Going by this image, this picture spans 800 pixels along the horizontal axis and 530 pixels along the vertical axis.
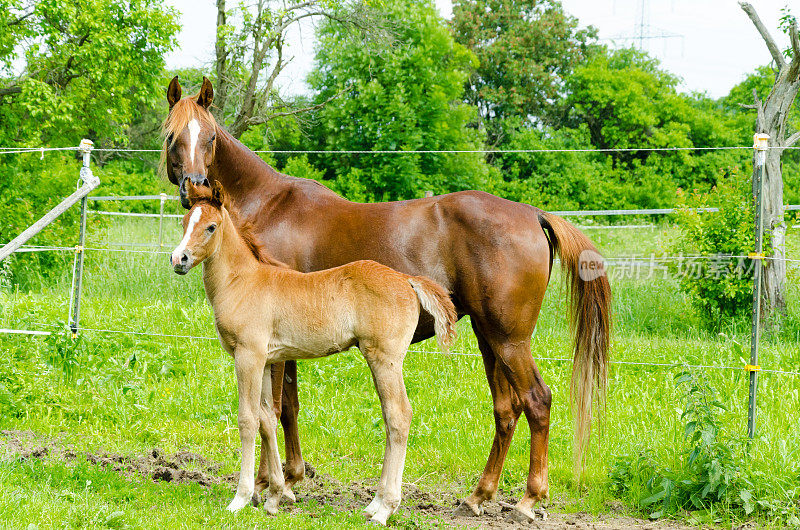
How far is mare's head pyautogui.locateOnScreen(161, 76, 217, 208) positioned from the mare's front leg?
107cm

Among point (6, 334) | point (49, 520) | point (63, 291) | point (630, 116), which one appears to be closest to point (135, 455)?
point (49, 520)

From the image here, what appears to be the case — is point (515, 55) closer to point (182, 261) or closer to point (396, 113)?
point (396, 113)

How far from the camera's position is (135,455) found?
5137 millimetres

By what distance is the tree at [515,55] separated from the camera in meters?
29.5

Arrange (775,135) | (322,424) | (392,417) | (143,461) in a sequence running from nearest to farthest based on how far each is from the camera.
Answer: (392,417)
(143,461)
(322,424)
(775,135)

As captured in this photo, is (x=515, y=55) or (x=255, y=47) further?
(x=515, y=55)

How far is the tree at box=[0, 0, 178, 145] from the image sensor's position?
13.0m

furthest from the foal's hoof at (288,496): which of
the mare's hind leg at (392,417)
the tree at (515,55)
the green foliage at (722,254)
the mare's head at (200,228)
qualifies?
the tree at (515,55)

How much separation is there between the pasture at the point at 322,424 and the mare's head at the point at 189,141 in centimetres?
191

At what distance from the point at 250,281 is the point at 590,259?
230 centimetres

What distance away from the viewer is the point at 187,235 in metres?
3.72

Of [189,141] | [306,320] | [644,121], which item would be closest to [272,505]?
[306,320]

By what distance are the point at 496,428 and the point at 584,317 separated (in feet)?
3.29

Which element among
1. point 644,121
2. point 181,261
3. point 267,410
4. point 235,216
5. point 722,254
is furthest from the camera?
point 644,121
